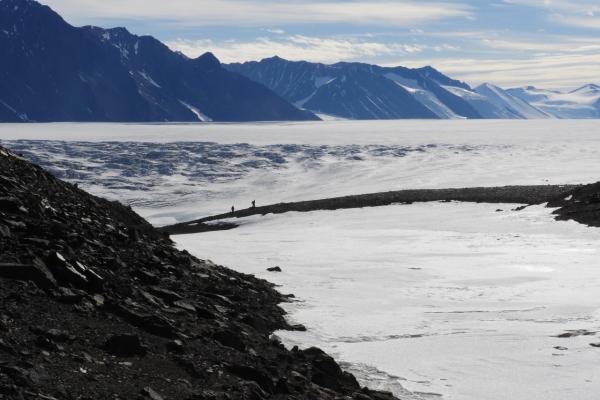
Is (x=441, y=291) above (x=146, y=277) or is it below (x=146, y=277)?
below

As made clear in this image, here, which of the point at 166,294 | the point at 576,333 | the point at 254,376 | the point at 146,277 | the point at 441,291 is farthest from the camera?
the point at 441,291

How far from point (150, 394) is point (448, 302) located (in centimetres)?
1416

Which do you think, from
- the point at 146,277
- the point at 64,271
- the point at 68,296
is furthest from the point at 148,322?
the point at 146,277

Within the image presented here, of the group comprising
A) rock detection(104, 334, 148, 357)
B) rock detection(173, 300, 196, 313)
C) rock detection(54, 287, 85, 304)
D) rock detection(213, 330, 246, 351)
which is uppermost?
rock detection(54, 287, 85, 304)

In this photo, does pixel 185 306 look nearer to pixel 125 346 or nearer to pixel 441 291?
pixel 125 346

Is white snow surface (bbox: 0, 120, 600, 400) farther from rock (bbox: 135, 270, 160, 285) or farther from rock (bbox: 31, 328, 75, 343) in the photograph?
rock (bbox: 31, 328, 75, 343)

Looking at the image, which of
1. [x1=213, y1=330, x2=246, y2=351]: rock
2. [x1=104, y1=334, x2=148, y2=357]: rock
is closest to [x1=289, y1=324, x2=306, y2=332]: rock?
[x1=213, y1=330, x2=246, y2=351]: rock

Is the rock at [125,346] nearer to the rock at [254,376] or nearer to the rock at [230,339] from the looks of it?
the rock at [254,376]

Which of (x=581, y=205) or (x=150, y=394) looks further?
(x=581, y=205)

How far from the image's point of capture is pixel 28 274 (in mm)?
12773

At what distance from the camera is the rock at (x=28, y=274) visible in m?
12.7

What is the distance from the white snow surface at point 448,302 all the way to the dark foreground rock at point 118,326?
1.47 m

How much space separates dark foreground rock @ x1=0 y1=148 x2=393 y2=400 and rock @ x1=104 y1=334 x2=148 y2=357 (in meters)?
0.02

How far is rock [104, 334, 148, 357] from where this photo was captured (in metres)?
11.5
